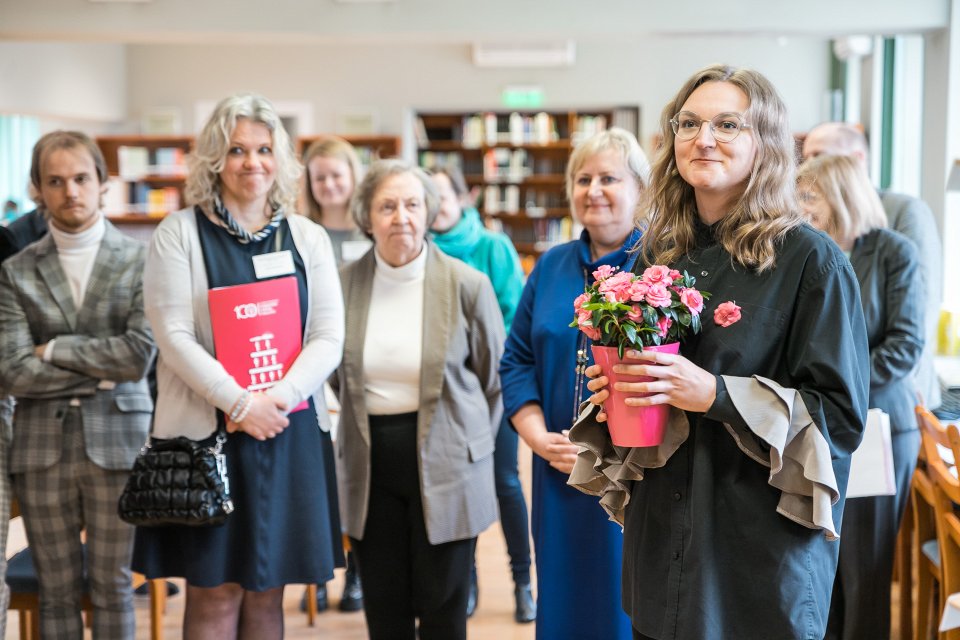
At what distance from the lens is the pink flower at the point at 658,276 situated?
5.20 ft

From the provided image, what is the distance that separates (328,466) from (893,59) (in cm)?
727

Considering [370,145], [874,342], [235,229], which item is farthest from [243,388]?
[370,145]

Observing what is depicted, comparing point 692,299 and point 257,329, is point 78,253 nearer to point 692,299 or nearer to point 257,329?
point 257,329

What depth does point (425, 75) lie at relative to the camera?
11.2 m

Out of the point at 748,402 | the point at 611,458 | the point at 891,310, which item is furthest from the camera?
the point at 891,310

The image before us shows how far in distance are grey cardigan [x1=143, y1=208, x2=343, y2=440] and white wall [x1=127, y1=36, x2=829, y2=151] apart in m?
8.89

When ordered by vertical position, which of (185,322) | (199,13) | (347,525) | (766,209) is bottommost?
(347,525)

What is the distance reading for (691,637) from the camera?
161 cm

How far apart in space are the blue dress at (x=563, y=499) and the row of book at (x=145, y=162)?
9610 mm

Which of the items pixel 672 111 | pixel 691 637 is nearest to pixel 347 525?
pixel 691 637

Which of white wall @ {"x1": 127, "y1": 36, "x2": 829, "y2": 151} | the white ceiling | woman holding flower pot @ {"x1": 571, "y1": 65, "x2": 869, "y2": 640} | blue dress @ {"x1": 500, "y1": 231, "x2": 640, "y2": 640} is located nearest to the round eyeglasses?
woman holding flower pot @ {"x1": 571, "y1": 65, "x2": 869, "y2": 640}

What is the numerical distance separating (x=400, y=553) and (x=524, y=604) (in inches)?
53.8

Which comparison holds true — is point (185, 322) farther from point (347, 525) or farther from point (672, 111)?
point (672, 111)

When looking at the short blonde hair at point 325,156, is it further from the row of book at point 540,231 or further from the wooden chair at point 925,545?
the row of book at point 540,231
